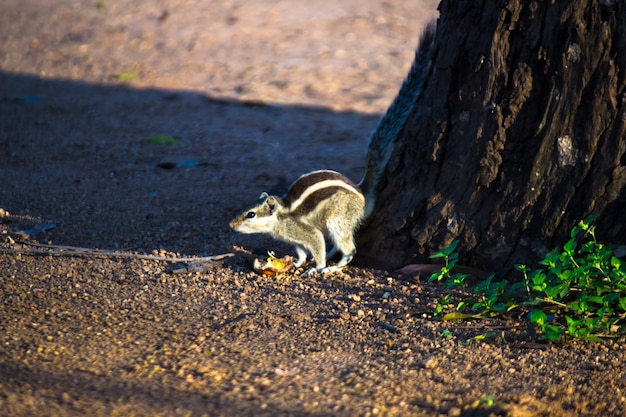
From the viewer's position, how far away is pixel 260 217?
579cm

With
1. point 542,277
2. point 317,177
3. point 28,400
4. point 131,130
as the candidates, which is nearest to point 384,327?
point 542,277

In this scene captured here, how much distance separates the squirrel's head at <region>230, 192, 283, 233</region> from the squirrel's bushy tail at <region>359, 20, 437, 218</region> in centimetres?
66

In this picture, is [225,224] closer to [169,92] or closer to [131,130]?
[131,130]

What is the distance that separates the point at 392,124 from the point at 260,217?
1.18m

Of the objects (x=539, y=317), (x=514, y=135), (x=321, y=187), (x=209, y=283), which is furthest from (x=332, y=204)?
(x=539, y=317)

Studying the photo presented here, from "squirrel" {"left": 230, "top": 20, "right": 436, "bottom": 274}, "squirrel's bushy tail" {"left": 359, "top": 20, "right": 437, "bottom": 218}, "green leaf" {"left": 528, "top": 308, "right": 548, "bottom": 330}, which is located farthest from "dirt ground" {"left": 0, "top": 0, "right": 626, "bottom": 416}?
"squirrel's bushy tail" {"left": 359, "top": 20, "right": 437, "bottom": 218}

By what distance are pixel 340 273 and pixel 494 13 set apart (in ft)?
6.54

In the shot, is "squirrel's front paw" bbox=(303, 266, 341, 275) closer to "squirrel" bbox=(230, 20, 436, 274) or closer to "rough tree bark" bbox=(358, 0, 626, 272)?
"squirrel" bbox=(230, 20, 436, 274)

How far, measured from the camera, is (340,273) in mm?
5594

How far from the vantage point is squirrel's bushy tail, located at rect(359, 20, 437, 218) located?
579cm

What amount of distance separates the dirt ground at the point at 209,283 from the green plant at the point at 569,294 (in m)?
0.11

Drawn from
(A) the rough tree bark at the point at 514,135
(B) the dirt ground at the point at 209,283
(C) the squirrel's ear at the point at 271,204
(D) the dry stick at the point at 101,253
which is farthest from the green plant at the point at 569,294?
(D) the dry stick at the point at 101,253

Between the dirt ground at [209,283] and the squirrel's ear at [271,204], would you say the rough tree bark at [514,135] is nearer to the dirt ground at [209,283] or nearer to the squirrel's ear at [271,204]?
the dirt ground at [209,283]

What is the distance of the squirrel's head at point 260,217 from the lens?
5789 millimetres
